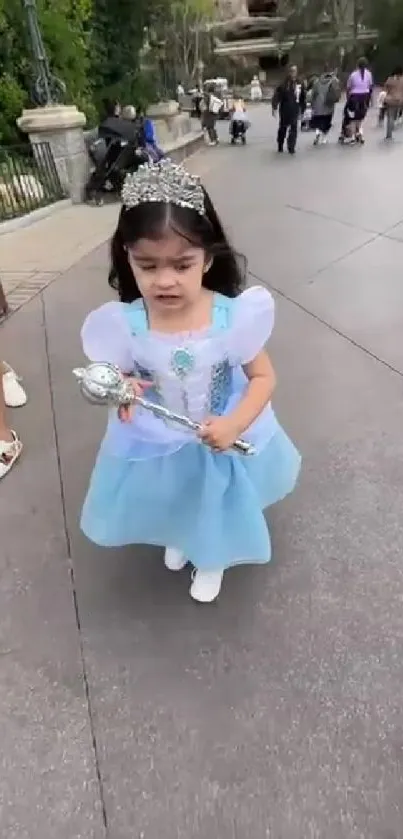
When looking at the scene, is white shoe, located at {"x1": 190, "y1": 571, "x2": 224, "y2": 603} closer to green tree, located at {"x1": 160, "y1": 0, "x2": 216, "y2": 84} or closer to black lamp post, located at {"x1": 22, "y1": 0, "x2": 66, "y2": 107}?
black lamp post, located at {"x1": 22, "y1": 0, "x2": 66, "y2": 107}

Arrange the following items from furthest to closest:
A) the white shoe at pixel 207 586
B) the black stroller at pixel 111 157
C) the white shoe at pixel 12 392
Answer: the black stroller at pixel 111 157, the white shoe at pixel 12 392, the white shoe at pixel 207 586

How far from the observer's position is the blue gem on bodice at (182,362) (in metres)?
1.98

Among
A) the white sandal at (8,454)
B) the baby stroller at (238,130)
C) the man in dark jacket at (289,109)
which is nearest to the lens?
the white sandal at (8,454)

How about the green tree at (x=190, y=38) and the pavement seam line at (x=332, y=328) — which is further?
the green tree at (x=190, y=38)

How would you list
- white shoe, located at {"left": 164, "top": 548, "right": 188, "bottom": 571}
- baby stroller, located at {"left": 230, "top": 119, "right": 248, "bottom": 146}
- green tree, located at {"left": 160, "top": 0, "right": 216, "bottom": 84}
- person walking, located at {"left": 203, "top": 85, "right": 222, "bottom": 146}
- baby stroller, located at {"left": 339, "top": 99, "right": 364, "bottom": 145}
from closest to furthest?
white shoe, located at {"left": 164, "top": 548, "right": 188, "bottom": 571}
baby stroller, located at {"left": 339, "top": 99, "right": 364, "bottom": 145}
baby stroller, located at {"left": 230, "top": 119, "right": 248, "bottom": 146}
person walking, located at {"left": 203, "top": 85, "right": 222, "bottom": 146}
green tree, located at {"left": 160, "top": 0, "right": 216, "bottom": 84}

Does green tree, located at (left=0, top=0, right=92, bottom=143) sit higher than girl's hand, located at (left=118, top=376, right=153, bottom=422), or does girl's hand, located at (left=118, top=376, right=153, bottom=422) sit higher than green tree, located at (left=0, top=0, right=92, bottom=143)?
green tree, located at (left=0, top=0, right=92, bottom=143)

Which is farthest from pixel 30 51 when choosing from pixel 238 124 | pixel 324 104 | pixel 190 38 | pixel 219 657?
pixel 190 38

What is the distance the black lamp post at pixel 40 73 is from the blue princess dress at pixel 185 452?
354 inches

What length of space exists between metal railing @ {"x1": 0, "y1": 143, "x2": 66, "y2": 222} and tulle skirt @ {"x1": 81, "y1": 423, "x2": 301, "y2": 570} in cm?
708

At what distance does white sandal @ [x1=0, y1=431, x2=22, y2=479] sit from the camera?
3121mm

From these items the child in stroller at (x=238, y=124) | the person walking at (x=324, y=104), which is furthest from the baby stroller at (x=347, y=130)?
the child in stroller at (x=238, y=124)

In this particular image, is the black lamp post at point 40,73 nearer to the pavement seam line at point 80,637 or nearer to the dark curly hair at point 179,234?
the pavement seam line at point 80,637

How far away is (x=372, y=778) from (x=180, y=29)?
29634 mm

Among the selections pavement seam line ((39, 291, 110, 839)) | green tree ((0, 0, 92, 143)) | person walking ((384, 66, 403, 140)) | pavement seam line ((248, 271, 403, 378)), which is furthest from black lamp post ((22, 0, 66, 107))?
pavement seam line ((39, 291, 110, 839))
